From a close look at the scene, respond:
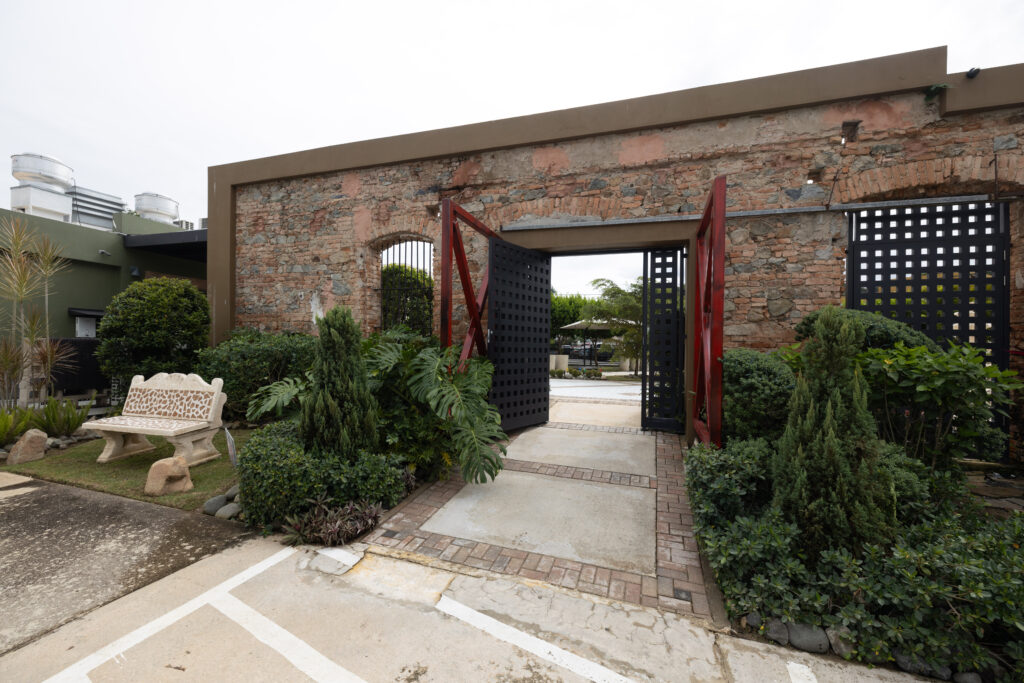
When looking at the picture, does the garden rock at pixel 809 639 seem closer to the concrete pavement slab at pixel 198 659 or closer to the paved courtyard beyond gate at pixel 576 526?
the paved courtyard beyond gate at pixel 576 526

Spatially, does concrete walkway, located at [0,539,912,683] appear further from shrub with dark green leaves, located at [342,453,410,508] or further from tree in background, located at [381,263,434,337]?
tree in background, located at [381,263,434,337]

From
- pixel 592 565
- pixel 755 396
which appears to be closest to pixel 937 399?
pixel 755 396

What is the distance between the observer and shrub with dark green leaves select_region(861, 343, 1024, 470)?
8.04 ft

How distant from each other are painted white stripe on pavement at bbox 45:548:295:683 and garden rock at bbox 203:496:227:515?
3.24 feet

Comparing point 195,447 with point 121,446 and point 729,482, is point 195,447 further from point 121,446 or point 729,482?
point 729,482

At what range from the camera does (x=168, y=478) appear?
3.37 metres

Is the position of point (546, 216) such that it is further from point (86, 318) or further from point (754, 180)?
point (86, 318)

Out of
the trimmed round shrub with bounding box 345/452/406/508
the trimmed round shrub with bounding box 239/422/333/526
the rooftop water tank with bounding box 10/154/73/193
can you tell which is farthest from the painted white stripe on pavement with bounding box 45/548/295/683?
the rooftop water tank with bounding box 10/154/73/193

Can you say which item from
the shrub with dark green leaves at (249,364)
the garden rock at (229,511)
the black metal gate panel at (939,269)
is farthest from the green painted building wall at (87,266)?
the black metal gate panel at (939,269)

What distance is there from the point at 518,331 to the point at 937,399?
A: 12.3 feet

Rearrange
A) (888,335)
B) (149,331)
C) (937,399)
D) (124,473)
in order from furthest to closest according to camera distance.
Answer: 1. (149,331)
2. (124,473)
3. (888,335)
4. (937,399)

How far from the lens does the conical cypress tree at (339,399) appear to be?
9.80 ft

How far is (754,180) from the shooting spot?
4.70 metres

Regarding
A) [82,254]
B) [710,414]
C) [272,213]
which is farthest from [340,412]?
[82,254]
